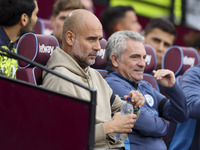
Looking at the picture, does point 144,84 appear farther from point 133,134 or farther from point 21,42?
point 21,42

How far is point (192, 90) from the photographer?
11.4ft

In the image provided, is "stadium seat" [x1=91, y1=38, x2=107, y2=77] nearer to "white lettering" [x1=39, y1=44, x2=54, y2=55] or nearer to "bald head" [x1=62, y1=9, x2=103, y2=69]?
"white lettering" [x1=39, y1=44, x2=54, y2=55]

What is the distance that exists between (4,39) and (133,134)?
1141mm

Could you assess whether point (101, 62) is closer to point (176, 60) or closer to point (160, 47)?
point (176, 60)

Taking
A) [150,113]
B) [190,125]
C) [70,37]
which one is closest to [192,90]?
[190,125]

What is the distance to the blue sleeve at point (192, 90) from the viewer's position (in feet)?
11.0

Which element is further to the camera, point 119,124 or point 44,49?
point 44,49

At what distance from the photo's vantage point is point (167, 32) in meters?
4.99

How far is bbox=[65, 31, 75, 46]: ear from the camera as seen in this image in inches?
106

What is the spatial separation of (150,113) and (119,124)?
62cm

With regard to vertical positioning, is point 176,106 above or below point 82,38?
below

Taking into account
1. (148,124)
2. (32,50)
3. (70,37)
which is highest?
(70,37)

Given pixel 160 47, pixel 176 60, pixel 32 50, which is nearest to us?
pixel 32 50

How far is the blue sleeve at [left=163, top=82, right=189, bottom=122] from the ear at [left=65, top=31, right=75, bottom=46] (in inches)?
33.2
